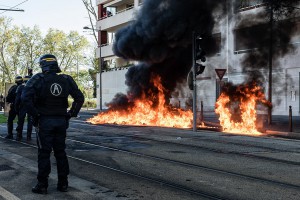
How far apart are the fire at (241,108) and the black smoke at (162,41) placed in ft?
9.38

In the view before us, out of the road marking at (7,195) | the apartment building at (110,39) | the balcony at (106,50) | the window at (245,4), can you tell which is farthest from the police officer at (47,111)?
the balcony at (106,50)

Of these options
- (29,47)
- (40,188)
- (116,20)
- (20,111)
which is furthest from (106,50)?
(40,188)

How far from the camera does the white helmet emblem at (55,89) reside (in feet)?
18.3

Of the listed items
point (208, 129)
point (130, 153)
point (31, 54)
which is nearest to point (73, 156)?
point (130, 153)

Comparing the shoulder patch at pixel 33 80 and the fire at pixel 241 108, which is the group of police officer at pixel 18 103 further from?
the fire at pixel 241 108

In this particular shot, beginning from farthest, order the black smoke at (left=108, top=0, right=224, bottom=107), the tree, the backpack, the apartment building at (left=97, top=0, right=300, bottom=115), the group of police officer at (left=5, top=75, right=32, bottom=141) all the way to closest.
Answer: the tree
the apartment building at (left=97, top=0, right=300, bottom=115)
the black smoke at (left=108, top=0, right=224, bottom=107)
the backpack
the group of police officer at (left=5, top=75, right=32, bottom=141)

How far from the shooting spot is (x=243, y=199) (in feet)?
17.5

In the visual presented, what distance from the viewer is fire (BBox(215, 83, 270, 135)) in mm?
16234

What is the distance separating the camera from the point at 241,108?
1711 cm

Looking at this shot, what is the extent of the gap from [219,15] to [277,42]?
9.44 feet

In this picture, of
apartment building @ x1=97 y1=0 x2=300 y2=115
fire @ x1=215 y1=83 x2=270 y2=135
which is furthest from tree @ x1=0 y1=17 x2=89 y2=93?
fire @ x1=215 y1=83 x2=270 y2=135

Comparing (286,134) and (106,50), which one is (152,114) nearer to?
(286,134)

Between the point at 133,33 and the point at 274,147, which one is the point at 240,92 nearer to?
the point at 133,33

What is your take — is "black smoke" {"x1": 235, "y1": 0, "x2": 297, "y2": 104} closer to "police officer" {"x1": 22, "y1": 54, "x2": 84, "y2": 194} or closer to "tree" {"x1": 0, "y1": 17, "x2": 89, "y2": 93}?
"police officer" {"x1": 22, "y1": 54, "x2": 84, "y2": 194}
